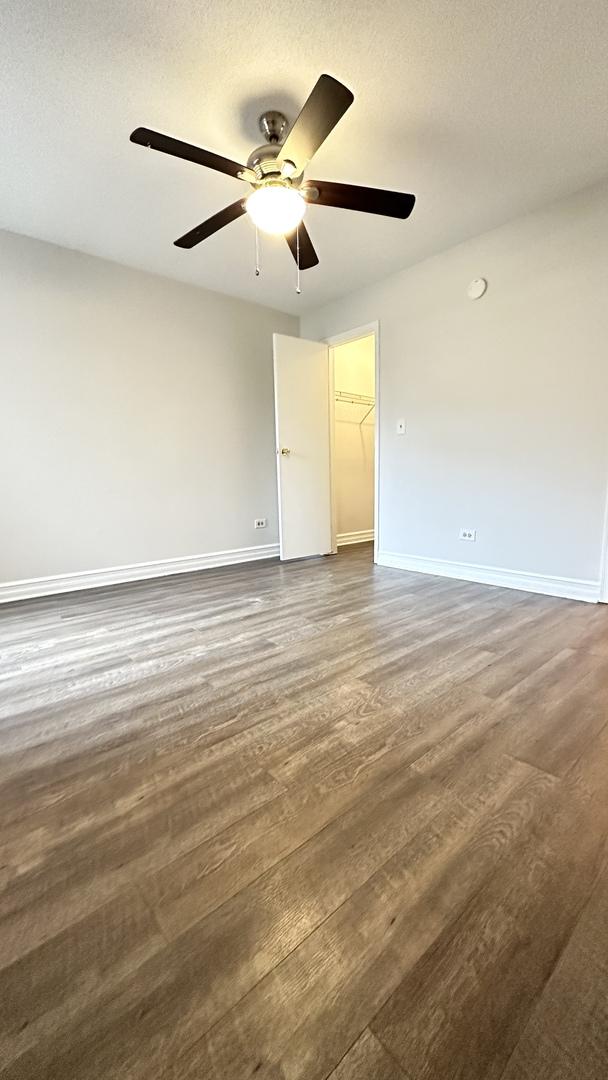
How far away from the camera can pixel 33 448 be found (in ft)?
10.0

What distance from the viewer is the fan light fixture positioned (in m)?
1.88

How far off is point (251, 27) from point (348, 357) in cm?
327

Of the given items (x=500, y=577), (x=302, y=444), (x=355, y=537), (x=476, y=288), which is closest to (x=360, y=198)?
(x=476, y=288)

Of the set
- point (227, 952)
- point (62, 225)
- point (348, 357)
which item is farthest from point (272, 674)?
point (348, 357)

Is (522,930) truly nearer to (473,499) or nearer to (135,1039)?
(135,1039)

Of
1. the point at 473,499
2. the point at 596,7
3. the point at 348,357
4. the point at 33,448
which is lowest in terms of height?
the point at 473,499

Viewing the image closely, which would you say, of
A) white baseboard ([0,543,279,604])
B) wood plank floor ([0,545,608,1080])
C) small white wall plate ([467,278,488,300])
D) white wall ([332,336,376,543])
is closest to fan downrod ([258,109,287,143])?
small white wall plate ([467,278,488,300])

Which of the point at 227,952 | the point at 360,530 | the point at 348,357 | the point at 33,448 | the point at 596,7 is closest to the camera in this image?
the point at 227,952

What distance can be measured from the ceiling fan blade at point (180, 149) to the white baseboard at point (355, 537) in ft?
11.4

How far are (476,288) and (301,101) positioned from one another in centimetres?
167

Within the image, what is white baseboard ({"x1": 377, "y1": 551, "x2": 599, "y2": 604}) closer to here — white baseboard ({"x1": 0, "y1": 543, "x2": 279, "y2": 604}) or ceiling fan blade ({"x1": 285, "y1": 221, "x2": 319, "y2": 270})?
white baseboard ({"x1": 0, "y1": 543, "x2": 279, "y2": 604})

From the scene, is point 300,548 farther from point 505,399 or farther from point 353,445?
Answer: point 505,399

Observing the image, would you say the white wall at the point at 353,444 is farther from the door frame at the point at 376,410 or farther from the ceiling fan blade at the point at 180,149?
the ceiling fan blade at the point at 180,149

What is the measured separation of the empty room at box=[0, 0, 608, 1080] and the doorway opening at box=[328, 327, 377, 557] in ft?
0.41
